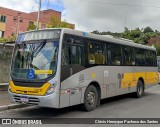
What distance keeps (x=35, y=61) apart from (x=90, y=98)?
8.62 feet

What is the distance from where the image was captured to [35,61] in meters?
8.46

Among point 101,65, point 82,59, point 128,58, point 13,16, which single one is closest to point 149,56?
point 128,58

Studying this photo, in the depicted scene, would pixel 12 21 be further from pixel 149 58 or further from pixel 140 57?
pixel 140 57

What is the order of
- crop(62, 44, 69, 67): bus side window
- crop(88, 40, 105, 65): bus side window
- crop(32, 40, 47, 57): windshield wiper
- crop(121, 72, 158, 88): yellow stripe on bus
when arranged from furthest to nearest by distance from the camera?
crop(121, 72, 158, 88): yellow stripe on bus
crop(88, 40, 105, 65): bus side window
crop(32, 40, 47, 57): windshield wiper
crop(62, 44, 69, 67): bus side window

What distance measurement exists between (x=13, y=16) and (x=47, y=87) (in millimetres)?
51607

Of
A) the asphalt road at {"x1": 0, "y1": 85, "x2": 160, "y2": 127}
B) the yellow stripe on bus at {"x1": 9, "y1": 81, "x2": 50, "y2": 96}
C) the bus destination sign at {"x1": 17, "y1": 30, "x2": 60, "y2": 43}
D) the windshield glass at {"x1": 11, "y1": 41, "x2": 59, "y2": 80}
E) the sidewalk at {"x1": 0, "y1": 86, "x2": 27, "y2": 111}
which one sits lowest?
the asphalt road at {"x1": 0, "y1": 85, "x2": 160, "y2": 127}

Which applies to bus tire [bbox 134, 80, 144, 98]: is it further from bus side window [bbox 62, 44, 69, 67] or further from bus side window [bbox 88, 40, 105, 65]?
bus side window [bbox 62, 44, 69, 67]

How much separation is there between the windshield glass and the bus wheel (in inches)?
77.5

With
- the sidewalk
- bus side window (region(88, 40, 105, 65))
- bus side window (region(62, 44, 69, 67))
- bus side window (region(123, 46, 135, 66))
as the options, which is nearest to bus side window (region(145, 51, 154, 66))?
bus side window (region(123, 46, 135, 66))

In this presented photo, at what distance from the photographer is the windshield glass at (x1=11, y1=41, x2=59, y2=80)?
8.23 meters

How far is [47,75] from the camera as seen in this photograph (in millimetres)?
8148

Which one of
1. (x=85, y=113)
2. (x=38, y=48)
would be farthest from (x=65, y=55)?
(x=85, y=113)

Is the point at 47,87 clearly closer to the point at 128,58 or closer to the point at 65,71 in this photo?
the point at 65,71

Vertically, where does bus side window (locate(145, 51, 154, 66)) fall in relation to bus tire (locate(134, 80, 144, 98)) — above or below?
above
